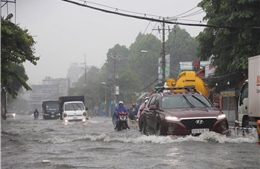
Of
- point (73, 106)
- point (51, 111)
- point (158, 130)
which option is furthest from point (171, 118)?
point (51, 111)

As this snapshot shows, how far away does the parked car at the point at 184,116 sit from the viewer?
11406 millimetres

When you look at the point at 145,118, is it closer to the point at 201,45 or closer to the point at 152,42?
the point at 201,45

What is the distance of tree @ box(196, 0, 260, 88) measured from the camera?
19391 mm

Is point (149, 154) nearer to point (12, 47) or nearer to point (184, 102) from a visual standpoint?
point (184, 102)

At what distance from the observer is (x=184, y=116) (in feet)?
37.4

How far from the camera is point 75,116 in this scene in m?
28.5

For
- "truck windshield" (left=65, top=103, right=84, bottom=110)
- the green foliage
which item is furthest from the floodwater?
the green foliage

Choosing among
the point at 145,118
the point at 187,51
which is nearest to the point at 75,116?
the point at 145,118

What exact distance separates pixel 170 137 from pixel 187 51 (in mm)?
68092

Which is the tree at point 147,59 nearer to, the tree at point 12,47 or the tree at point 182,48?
the tree at point 182,48

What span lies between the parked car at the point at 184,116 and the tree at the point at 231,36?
5.79 m

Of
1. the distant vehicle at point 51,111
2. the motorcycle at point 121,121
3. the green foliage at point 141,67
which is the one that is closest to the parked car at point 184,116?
the motorcycle at point 121,121

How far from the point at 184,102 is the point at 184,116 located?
4.31 ft

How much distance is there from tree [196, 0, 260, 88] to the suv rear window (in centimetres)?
558
